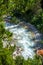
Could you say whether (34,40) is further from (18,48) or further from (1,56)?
(1,56)

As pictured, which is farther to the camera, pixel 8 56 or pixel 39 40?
pixel 39 40

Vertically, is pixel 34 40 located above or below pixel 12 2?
below

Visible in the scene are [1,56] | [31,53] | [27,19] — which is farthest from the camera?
[27,19]

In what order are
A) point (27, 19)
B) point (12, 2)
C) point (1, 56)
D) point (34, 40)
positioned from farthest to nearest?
point (27, 19), point (34, 40), point (12, 2), point (1, 56)

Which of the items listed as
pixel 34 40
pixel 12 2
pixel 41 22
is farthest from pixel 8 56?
pixel 41 22

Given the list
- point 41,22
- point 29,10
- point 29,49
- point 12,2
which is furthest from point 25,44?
point 12,2

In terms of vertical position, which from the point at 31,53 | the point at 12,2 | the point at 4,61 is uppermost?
the point at 12,2
